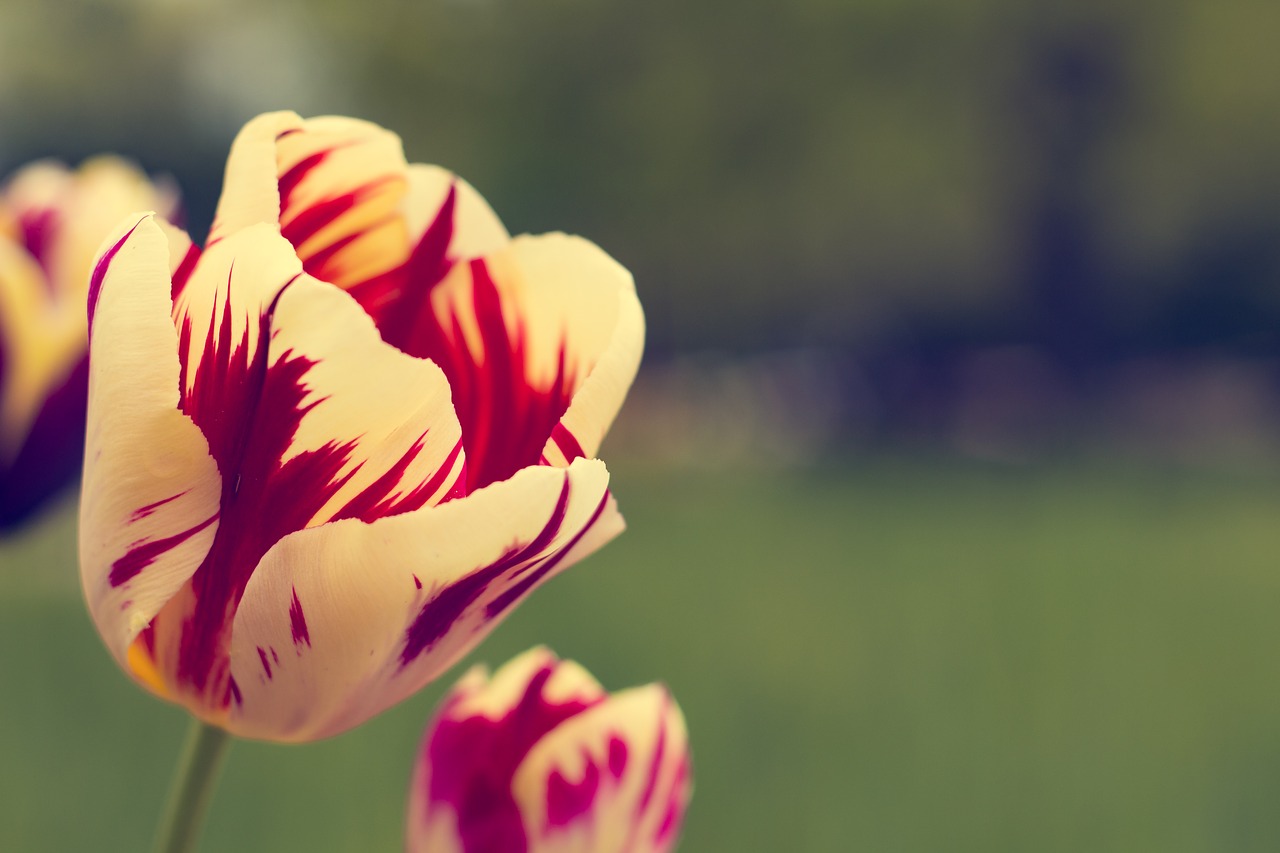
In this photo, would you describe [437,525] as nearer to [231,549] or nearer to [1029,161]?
[231,549]

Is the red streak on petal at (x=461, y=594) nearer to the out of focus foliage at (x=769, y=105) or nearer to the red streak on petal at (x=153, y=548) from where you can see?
the red streak on petal at (x=153, y=548)

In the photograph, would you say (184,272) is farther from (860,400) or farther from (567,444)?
(860,400)

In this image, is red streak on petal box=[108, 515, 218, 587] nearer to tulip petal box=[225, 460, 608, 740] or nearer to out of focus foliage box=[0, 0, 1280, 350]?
tulip petal box=[225, 460, 608, 740]

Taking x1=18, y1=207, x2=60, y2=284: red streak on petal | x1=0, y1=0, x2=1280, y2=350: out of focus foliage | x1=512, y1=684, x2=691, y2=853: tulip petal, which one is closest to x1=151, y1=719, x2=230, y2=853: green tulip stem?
x1=512, y1=684, x2=691, y2=853: tulip petal

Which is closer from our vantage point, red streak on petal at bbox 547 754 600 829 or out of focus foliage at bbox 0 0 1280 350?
red streak on petal at bbox 547 754 600 829

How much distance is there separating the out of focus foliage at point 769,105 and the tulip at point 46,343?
42.1ft

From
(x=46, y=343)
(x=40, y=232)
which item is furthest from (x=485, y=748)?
(x=40, y=232)

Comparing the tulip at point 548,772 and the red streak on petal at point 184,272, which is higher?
the red streak on petal at point 184,272

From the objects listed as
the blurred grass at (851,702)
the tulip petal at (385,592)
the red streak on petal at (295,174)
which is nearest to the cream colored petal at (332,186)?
the red streak on petal at (295,174)

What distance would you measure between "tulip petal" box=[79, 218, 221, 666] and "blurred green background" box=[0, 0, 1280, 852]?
0.79 feet

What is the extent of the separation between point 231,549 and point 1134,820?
6.77 feet

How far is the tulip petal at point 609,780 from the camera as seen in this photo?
465 millimetres

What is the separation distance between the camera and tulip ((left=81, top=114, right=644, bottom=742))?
37 centimetres

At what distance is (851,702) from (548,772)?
8.73 feet
